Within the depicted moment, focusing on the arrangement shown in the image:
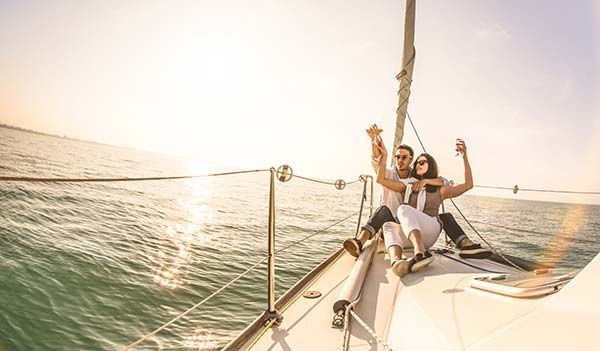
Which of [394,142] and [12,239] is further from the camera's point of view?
[12,239]

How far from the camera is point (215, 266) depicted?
7.28 m

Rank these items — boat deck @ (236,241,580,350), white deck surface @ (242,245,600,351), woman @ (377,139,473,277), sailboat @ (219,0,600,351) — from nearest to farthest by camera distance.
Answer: sailboat @ (219,0,600,351) → white deck surface @ (242,245,600,351) → boat deck @ (236,241,580,350) → woman @ (377,139,473,277)

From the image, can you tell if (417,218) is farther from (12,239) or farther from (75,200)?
(75,200)

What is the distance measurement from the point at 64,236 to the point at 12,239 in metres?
1.06

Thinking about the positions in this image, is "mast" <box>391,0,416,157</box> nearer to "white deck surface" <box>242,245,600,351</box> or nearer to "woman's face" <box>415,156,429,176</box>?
"woman's face" <box>415,156,429,176</box>

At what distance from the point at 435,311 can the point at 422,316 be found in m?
0.08

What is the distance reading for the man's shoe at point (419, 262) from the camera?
2473 mm

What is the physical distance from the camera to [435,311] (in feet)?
5.64

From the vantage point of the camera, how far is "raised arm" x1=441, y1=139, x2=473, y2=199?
12.5 ft

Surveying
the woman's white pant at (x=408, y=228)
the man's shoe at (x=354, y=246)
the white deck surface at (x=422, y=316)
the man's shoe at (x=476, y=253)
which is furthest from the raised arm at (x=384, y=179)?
the white deck surface at (x=422, y=316)

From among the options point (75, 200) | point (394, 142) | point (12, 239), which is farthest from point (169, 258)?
point (75, 200)

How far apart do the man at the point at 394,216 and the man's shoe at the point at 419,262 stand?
806mm

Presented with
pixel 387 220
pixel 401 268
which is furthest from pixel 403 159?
pixel 401 268

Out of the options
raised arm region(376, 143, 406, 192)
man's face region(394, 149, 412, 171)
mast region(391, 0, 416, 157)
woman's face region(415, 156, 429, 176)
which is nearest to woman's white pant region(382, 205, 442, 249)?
raised arm region(376, 143, 406, 192)
